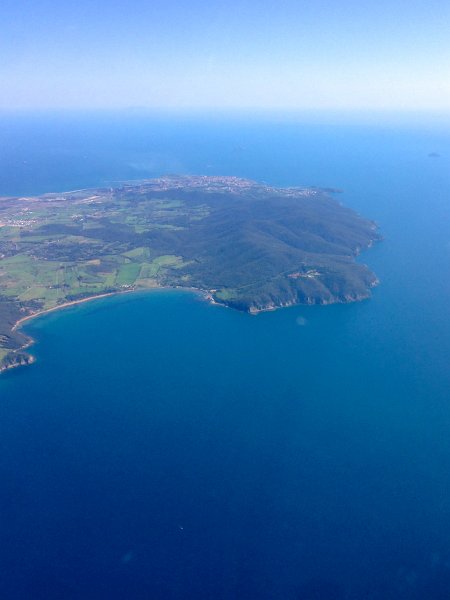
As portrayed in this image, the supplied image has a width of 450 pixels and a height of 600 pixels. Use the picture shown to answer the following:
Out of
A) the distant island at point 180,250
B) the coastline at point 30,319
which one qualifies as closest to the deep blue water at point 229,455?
the coastline at point 30,319

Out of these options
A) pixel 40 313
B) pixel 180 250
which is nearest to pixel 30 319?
pixel 40 313

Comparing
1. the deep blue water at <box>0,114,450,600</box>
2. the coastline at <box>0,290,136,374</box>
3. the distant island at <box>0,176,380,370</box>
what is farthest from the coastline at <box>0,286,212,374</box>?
the deep blue water at <box>0,114,450,600</box>

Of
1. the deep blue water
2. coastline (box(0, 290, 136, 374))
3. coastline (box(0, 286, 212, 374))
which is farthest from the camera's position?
coastline (box(0, 286, 212, 374))

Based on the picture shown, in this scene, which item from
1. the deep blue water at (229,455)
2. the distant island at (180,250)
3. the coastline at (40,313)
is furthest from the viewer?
the distant island at (180,250)

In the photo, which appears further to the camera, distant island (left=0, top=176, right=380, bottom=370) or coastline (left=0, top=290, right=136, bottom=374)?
distant island (left=0, top=176, right=380, bottom=370)

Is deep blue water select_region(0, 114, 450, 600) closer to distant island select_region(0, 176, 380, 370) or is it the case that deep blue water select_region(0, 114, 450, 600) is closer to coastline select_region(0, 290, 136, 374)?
coastline select_region(0, 290, 136, 374)

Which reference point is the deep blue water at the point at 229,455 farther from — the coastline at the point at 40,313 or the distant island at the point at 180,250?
the distant island at the point at 180,250

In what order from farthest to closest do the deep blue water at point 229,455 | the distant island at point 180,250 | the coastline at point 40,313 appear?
the distant island at point 180,250 < the coastline at point 40,313 < the deep blue water at point 229,455
